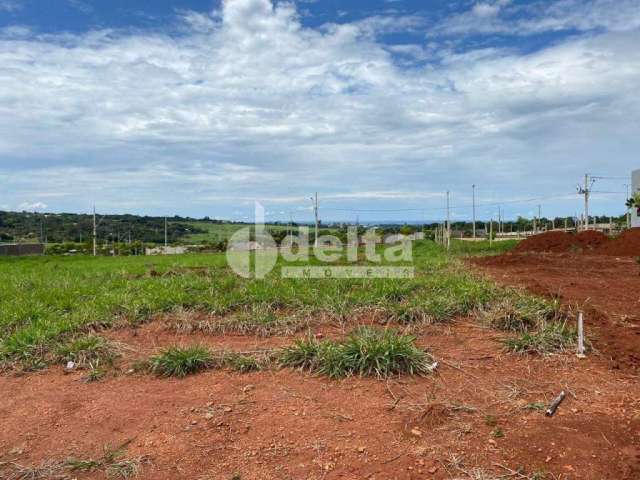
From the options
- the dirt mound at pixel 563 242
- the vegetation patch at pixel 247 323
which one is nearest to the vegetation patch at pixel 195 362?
the vegetation patch at pixel 247 323

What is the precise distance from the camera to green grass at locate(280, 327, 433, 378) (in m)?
3.56

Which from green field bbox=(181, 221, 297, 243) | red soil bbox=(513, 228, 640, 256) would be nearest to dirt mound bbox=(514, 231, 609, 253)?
red soil bbox=(513, 228, 640, 256)

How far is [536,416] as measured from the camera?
2857mm

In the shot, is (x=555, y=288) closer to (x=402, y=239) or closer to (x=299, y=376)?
(x=299, y=376)

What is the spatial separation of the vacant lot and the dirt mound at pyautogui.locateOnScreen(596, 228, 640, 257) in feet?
34.0

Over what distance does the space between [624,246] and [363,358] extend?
14.1 metres

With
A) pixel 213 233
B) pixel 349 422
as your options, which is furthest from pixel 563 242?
pixel 213 233

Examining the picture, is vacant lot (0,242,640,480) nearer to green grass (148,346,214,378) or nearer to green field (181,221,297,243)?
green grass (148,346,214,378)

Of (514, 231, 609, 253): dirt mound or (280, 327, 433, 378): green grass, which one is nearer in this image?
(280, 327, 433, 378): green grass

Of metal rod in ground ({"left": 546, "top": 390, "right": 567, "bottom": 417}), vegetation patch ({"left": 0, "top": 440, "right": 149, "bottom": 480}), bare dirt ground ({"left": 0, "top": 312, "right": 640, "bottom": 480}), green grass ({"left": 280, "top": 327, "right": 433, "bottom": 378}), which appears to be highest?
green grass ({"left": 280, "top": 327, "right": 433, "bottom": 378})

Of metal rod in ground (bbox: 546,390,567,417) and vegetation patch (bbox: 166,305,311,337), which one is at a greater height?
vegetation patch (bbox: 166,305,311,337)

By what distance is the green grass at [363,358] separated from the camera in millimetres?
3562

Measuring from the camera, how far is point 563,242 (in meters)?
17.7

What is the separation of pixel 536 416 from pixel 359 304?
2694 mm
